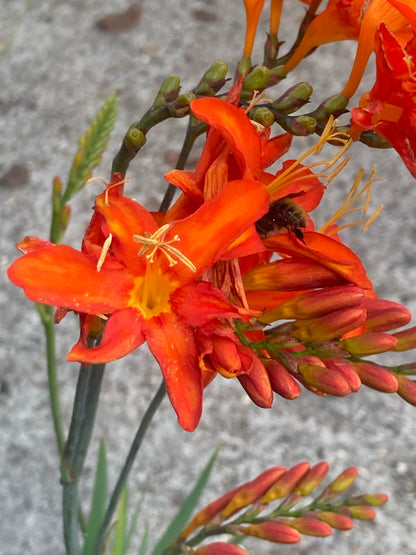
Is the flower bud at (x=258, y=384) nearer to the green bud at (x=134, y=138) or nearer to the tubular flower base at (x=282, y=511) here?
the green bud at (x=134, y=138)

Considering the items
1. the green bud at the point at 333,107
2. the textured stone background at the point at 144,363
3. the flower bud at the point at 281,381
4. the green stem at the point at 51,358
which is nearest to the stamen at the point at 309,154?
the green bud at the point at 333,107

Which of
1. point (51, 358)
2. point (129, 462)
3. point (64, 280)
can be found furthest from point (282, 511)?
point (64, 280)

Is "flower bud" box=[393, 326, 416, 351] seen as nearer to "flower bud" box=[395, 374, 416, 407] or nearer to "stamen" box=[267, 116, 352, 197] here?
"flower bud" box=[395, 374, 416, 407]

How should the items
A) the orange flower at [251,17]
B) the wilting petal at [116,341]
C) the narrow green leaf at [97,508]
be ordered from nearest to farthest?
the wilting petal at [116,341] < the orange flower at [251,17] < the narrow green leaf at [97,508]

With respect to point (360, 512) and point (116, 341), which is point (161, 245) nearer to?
point (116, 341)

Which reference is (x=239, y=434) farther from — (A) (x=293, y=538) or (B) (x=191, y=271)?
(B) (x=191, y=271)

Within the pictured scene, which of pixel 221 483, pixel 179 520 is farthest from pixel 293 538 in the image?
pixel 221 483
